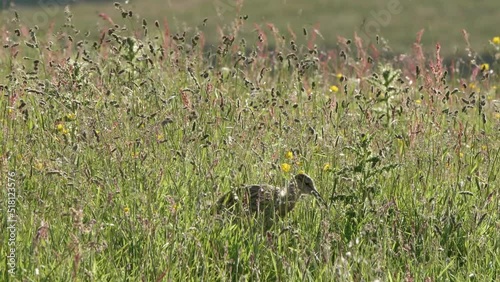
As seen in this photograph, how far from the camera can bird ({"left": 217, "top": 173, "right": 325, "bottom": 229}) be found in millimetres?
4430

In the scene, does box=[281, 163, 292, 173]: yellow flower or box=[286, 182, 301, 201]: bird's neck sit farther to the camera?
box=[281, 163, 292, 173]: yellow flower

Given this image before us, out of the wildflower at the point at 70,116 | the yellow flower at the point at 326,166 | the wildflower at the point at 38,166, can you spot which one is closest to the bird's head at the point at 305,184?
the yellow flower at the point at 326,166

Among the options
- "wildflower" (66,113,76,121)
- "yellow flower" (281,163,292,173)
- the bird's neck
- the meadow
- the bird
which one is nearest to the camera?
the meadow

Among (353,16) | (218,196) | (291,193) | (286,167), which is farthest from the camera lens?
(353,16)

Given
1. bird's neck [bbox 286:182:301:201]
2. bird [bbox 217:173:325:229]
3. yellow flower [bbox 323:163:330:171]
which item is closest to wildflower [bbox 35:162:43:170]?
bird [bbox 217:173:325:229]

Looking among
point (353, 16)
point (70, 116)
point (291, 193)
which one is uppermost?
point (353, 16)

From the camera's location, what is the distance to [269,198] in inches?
178

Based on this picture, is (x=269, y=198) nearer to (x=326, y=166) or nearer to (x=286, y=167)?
(x=286, y=167)

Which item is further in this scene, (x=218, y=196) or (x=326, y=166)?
(x=326, y=166)

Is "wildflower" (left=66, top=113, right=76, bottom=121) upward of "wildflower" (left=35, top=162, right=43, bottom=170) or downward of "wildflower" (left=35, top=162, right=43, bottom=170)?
upward

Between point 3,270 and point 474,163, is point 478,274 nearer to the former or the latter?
point 474,163

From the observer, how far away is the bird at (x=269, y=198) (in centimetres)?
443

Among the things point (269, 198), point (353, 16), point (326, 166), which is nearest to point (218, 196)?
point (269, 198)

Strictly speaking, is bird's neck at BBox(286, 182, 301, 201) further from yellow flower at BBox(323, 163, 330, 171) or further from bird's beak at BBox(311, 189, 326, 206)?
yellow flower at BBox(323, 163, 330, 171)
